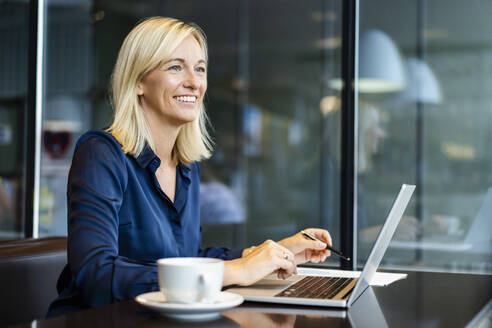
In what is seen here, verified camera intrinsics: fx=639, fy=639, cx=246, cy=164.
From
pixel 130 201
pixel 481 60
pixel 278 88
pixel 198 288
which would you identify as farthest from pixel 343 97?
pixel 278 88

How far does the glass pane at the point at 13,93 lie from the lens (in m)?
4.09

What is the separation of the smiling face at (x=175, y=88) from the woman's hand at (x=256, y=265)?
51 cm

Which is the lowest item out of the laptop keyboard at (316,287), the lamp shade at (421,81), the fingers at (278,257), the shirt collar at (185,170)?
the laptop keyboard at (316,287)

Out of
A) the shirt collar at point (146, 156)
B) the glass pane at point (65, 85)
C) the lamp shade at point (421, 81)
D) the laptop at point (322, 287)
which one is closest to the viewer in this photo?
the laptop at point (322, 287)

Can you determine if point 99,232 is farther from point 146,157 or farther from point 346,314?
point 346,314

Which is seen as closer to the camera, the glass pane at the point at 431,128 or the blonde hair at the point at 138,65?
the blonde hair at the point at 138,65

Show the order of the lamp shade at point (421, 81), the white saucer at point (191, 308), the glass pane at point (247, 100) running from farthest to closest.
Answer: the glass pane at point (247, 100)
the lamp shade at point (421, 81)
the white saucer at point (191, 308)

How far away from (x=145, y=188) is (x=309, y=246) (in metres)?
0.43

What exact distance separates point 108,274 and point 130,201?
294mm

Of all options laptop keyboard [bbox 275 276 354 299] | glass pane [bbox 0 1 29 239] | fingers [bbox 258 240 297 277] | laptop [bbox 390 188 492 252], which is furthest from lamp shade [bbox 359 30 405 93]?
fingers [bbox 258 240 297 277]

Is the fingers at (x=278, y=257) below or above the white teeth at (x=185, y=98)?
below

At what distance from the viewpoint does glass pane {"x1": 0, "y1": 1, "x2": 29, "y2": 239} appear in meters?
4.09

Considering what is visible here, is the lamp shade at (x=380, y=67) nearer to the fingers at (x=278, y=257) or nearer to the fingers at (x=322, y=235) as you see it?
the fingers at (x=322, y=235)

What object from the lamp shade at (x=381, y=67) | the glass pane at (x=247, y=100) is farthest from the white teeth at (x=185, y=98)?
the glass pane at (x=247, y=100)
